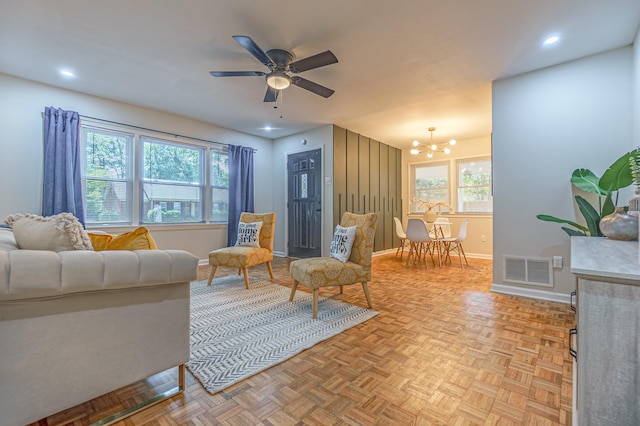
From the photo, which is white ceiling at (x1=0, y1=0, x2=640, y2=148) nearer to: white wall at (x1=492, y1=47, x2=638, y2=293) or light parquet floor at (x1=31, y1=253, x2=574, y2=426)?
white wall at (x1=492, y1=47, x2=638, y2=293)

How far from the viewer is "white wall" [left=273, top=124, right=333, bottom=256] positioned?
5023mm

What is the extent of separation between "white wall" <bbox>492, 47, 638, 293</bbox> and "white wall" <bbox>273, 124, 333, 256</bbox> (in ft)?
8.39

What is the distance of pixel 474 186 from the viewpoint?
5793 millimetres

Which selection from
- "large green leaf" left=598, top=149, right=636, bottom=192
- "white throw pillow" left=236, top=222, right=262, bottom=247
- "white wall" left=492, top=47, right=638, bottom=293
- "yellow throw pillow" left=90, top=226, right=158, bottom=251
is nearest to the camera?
"yellow throw pillow" left=90, top=226, right=158, bottom=251

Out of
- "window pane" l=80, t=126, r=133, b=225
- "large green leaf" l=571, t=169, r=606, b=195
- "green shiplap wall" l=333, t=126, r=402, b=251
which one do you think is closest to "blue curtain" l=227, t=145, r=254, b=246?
"window pane" l=80, t=126, r=133, b=225

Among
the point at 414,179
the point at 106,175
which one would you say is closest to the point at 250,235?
the point at 106,175

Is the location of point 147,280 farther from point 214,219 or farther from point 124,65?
point 214,219

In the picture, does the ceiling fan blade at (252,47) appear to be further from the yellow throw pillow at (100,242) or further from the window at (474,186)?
the window at (474,186)

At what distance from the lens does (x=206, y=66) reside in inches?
118

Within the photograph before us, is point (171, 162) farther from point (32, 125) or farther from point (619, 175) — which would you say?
point (619, 175)

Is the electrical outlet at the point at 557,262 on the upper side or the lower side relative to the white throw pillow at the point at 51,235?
lower

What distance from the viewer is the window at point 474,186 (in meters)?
5.63

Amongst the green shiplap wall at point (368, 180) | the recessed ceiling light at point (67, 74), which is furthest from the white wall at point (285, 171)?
the recessed ceiling light at point (67, 74)

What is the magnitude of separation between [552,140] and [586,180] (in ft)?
2.01
